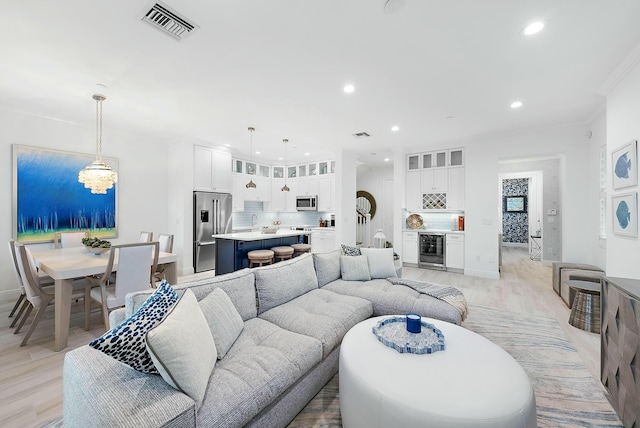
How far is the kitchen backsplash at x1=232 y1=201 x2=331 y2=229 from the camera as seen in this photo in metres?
7.33

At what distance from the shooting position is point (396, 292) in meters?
2.75

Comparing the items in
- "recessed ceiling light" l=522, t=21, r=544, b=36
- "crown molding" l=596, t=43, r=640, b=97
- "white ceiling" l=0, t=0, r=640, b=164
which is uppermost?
"white ceiling" l=0, t=0, r=640, b=164

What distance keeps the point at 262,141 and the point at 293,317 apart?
14.5 feet

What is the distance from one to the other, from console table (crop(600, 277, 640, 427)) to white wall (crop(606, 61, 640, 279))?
1.15 metres

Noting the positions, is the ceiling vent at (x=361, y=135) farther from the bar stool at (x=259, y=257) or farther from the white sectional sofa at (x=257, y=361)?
the white sectional sofa at (x=257, y=361)

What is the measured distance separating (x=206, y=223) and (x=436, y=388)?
5427mm

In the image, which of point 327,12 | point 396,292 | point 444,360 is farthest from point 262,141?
point 444,360

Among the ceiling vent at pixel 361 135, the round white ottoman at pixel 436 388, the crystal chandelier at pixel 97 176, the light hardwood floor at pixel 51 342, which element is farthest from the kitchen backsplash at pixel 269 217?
the round white ottoman at pixel 436 388

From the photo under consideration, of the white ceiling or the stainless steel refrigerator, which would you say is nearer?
the white ceiling

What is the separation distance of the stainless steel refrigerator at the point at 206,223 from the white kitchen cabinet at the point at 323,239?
231cm

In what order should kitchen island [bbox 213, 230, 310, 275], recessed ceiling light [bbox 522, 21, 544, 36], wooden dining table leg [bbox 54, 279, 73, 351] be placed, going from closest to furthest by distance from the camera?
recessed ceiling light [bbox 522, 21, 544, 36], wooden dining table leg [bbox 54, 279, 73, 351], kitchen island [bbox 213, 230, 310, 275]

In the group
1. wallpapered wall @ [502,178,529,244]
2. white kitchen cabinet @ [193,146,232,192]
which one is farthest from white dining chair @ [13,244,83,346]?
wallpapered wall @ [502,178,529,244]

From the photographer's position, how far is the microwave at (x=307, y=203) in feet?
23.6

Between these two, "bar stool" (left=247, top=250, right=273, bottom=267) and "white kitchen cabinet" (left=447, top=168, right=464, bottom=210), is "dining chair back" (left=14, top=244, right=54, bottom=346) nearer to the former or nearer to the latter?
"bar stool" (left=247, top=250, right=273, bottom=267)
